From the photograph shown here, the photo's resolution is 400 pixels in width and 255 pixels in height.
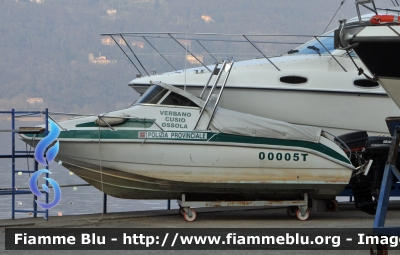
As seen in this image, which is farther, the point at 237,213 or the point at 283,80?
the point at 283,80

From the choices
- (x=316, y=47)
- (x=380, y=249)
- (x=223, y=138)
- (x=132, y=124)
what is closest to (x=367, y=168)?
(x=223, y=138)

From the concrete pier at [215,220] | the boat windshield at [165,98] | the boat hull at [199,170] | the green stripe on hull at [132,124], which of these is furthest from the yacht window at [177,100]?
the concrete pier at [215,220]

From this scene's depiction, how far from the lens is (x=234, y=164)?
42.3 ft

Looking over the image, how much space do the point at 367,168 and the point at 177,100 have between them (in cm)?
326

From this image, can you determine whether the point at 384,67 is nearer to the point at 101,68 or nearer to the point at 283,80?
the point at 283,80

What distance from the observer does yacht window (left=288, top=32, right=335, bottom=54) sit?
16.8 meters

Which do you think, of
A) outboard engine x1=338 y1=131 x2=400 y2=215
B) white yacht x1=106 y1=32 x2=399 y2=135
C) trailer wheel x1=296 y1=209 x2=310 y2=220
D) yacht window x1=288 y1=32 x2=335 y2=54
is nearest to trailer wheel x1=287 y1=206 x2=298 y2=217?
trailer wheel x1=296 y1=209 x2=310 y2=220

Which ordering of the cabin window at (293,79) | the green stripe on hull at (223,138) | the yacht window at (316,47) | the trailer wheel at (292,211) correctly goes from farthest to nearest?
the yacht window at (316,47) → the cabin window at (293,79) → the trailer wheel at (292,211) → the green stripe on hull at (223,138)

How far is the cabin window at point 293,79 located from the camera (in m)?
15.8

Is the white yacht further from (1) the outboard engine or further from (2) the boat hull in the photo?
(2) the boat hull

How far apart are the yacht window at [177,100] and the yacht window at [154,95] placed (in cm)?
10

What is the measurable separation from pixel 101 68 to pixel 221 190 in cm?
17737

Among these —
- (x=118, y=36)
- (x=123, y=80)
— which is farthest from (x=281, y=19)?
(x=118, y=36)

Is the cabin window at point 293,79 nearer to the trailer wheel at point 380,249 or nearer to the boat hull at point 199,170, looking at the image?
the boat hull at point 199,170
